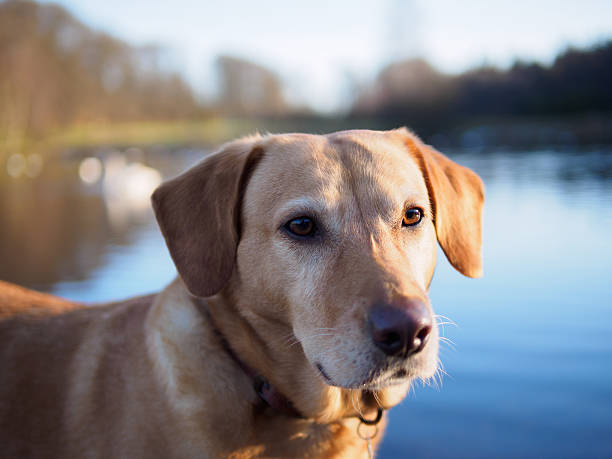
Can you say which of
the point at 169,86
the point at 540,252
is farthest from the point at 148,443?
the point at 169,86

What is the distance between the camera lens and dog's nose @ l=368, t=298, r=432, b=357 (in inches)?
63.7

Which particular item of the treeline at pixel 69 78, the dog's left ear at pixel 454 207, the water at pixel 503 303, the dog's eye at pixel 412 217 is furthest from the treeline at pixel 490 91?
the treeline at pixel 69 78

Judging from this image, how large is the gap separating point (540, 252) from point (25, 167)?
28.8 m

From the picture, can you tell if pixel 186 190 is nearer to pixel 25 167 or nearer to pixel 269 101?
pixel 25 167

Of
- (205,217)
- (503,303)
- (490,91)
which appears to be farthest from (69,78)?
(205,217)

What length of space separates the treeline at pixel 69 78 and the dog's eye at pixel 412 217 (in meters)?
36.9

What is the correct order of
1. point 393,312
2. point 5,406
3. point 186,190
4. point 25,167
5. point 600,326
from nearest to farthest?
point 393,312 → point 186,190 → point 5,406 → point 600,326 → point 25,167

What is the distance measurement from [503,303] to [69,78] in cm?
3966

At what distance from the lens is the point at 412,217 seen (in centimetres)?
217

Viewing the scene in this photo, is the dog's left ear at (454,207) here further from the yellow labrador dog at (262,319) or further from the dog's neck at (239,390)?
the dog's neck at (239,390)

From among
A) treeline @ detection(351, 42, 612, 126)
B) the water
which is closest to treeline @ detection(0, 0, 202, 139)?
treeline @ detection(351, 42, 612, 126)

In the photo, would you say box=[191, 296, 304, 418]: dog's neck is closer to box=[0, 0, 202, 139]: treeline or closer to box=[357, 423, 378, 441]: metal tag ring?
box=[357, 423, 378, 441]: metal tag ring

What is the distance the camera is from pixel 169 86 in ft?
137

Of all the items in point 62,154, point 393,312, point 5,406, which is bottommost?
point 62,154
